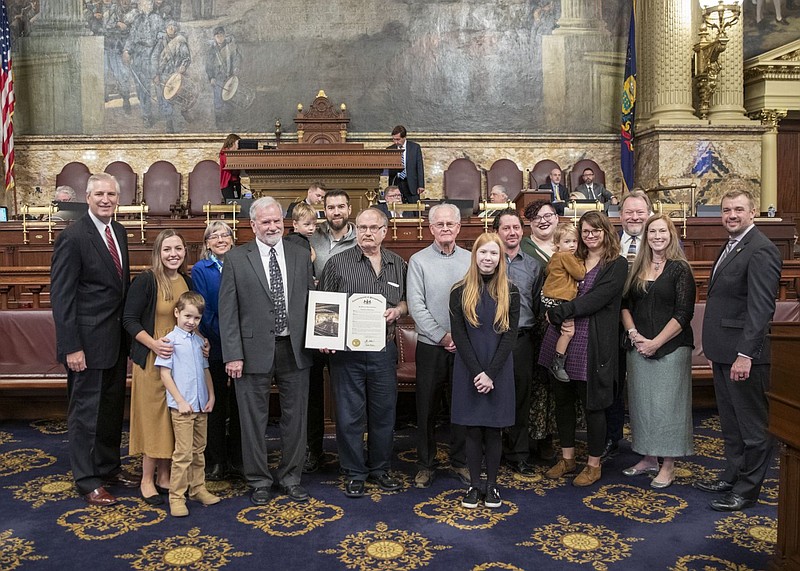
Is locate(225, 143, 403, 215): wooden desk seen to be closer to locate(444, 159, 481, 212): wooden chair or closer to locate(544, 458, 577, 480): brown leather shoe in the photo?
locate(444, 159, 481, 212): wooden chair

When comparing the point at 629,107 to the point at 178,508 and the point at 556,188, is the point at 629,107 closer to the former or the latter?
the point at 556,188

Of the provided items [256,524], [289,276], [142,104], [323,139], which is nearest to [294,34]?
[323,139]

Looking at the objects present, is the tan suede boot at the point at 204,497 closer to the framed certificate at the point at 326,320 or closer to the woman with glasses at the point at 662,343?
the framed certificate at the point at 326,320

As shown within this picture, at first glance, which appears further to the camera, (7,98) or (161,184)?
(161,184)

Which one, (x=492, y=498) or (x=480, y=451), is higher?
(x=480, y=451)

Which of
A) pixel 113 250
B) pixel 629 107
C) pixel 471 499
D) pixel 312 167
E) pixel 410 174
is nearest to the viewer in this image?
pixel 471 499

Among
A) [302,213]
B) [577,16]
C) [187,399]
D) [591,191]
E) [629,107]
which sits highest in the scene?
[577,16]

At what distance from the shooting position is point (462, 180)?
41.5 feet

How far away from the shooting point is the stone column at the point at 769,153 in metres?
12.2

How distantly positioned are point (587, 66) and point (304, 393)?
34.1 feet

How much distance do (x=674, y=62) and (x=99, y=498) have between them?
36.3 feet

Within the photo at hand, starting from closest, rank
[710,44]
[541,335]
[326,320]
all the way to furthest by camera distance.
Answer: [326,320]
[541,335]
[710,44]

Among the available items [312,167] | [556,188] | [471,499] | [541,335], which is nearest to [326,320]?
[471,499]

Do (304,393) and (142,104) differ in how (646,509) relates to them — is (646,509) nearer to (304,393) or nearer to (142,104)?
(304,393)
